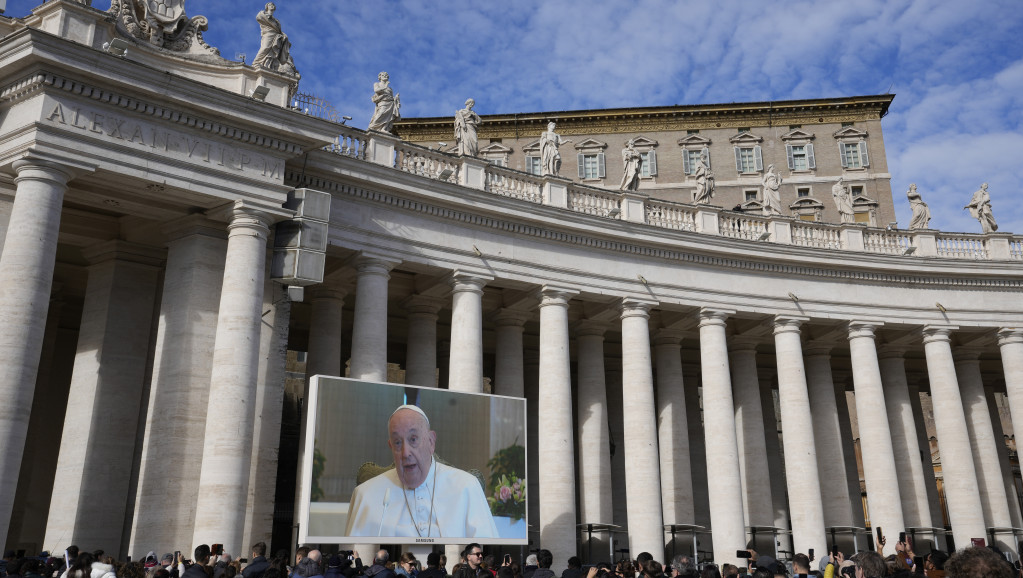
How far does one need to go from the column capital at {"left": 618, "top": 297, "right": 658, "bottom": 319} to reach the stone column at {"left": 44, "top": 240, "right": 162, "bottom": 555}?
16.5 meters

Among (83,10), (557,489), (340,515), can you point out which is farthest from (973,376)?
(83,10)

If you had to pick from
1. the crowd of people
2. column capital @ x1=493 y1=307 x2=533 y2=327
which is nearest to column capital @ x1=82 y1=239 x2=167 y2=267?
the crowd of people

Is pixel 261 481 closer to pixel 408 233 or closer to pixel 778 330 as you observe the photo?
pixel 408 233

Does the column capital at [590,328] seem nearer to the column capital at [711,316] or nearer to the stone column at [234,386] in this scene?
the column capital at [711,316]

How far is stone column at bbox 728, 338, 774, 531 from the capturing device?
3669 cm

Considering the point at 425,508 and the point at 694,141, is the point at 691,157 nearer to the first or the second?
the point at 694,141

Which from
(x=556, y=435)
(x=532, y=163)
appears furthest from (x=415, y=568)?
(x=532, y=163)

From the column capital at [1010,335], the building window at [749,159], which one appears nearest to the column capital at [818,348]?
the column capital at [1010,335]

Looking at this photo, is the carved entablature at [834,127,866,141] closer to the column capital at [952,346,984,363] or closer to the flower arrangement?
the column capital at [952,346,984,363]

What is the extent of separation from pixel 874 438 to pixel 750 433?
5068 mm

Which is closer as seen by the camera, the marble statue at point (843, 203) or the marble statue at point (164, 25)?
the marble statue at point (164, 25)

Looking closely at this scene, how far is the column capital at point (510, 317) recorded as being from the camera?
3516 centimetres

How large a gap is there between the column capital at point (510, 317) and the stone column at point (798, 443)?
10.3 meters

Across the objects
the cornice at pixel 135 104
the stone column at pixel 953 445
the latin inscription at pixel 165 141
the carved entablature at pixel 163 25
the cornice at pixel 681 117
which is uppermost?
the cornice at pixel 681 117
